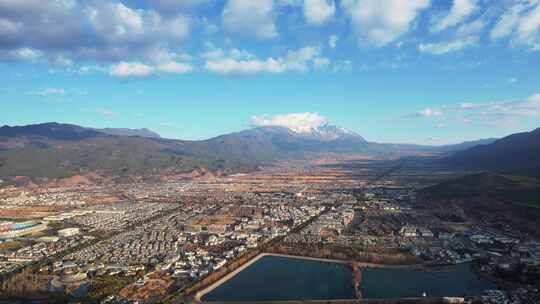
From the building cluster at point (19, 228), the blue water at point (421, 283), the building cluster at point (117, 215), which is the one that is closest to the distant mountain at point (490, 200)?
the blue water at point (421, 283)

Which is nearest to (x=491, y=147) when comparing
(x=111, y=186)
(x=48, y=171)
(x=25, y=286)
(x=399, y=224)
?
(x=399, y=224)

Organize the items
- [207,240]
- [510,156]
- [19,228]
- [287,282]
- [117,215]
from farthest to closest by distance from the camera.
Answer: [510,156] < [117,215] < [19,228] < [207,240] < [287,282]

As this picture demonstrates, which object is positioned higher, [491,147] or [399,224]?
[491,147]

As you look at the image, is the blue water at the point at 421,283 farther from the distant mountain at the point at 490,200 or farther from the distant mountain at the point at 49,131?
the distant mountain at the point at 49,131

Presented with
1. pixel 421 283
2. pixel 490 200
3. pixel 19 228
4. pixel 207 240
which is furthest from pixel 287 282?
pixel 490 200

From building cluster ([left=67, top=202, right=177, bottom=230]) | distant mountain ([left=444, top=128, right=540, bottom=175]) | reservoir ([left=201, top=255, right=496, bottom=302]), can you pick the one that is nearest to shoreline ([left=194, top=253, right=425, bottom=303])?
reservoir ([left=201, top=255, right=496, bottom=302])

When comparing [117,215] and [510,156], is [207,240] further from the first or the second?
[510,156]

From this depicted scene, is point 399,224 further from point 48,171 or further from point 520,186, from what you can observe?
point 48,171
